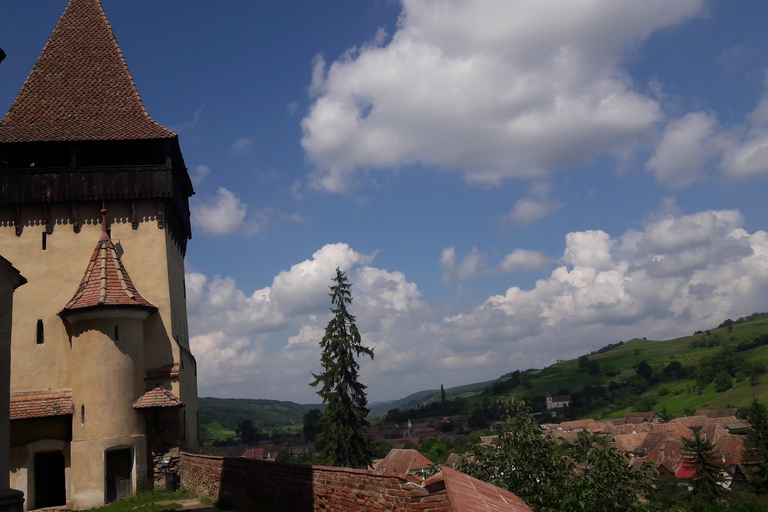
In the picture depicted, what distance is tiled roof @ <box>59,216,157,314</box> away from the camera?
20719 mm

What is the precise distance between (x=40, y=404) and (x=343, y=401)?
17.7 m

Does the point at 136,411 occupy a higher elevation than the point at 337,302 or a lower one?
lower

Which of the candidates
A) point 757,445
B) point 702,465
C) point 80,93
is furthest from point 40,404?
point 757,445

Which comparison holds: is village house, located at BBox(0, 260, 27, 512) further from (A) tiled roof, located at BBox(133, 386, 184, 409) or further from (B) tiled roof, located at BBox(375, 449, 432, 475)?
(B) tiled roof, located at BBox(375, 449, 432, 475)

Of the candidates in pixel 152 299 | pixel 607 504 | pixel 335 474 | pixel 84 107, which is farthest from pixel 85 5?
pixel 607 504

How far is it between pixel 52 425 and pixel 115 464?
244cm

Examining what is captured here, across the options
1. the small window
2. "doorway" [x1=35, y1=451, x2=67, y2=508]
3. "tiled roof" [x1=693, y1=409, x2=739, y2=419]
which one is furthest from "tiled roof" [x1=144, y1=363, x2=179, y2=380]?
"tiled roof" [x1=693, y1=409, x2=739, y2=419]

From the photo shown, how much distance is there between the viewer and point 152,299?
22.8m

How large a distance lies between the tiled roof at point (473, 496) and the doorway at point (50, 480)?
676 inches

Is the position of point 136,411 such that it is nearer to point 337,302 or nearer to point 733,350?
point 337,302

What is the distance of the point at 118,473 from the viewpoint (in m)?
20.4

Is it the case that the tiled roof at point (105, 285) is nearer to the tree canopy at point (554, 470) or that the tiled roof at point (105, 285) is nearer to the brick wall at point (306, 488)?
the brick wall at point (306, 488)

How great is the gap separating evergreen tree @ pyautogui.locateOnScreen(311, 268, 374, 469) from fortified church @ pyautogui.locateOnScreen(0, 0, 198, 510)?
10.6m

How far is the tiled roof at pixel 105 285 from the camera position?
20.7 m
